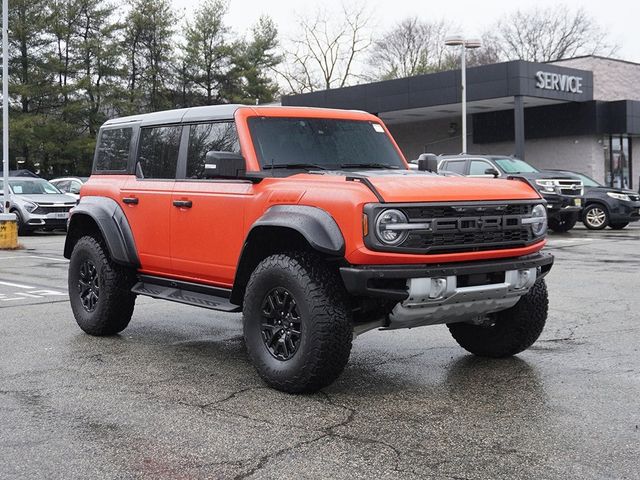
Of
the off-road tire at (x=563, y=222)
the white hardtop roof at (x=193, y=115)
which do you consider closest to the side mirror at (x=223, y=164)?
the white hardtop roof at (x=193, y=115)

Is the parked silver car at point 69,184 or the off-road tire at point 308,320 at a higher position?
the parked silver car at point 69,184

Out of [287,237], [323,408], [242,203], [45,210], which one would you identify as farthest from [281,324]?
[45,210]

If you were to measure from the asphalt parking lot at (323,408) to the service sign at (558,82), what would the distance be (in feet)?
80.0

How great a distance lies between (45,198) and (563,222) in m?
13.9

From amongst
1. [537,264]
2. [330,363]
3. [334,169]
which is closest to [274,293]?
[330,363]

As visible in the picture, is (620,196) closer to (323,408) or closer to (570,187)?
(570,187)

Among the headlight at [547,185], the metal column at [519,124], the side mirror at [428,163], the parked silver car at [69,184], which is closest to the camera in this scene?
the side mirror at [428,163]

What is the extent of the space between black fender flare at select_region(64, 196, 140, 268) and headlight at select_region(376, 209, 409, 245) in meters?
2.81

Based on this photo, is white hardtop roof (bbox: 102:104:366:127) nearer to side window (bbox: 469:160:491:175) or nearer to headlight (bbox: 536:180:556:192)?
side window (bbox: 469:160:491:175)

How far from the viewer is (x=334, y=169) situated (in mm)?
6281

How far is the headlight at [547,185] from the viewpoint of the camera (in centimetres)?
1972

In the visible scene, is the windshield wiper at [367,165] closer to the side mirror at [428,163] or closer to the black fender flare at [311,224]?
the side mirror at [428,163]

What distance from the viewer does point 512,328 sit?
616cm

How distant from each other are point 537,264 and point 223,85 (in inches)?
2120
